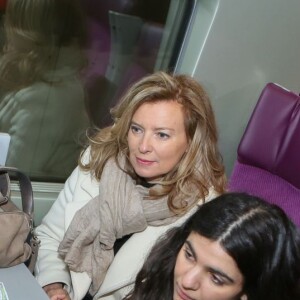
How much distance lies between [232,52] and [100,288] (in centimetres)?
120

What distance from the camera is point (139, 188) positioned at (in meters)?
1.87

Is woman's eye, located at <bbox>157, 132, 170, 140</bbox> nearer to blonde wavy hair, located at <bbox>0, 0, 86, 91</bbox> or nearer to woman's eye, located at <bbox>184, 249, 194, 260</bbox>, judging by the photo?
woman's eye, located at <bbox>184, 249, 194, 260</bbox>

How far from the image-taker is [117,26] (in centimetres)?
241

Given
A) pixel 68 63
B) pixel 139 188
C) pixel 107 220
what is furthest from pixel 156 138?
pixel 68 63

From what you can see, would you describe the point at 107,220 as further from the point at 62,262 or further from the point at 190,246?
the point at 190,246

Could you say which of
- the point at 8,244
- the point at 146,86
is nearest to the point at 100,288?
the point at 8,244

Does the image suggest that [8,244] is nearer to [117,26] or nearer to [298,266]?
[298,266]

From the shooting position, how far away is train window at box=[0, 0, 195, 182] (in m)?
2.23

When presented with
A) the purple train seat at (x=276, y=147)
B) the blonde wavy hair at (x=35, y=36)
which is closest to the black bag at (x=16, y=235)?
the blonde wavy hair at (x=35, y=36)

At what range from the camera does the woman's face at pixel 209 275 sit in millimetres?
1370

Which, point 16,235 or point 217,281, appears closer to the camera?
point 217,281

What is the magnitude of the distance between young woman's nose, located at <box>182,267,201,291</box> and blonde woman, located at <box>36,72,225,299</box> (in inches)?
16.5

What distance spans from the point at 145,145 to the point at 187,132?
16 cm

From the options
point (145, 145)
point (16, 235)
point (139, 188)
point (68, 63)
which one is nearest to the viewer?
point (16, 235)
